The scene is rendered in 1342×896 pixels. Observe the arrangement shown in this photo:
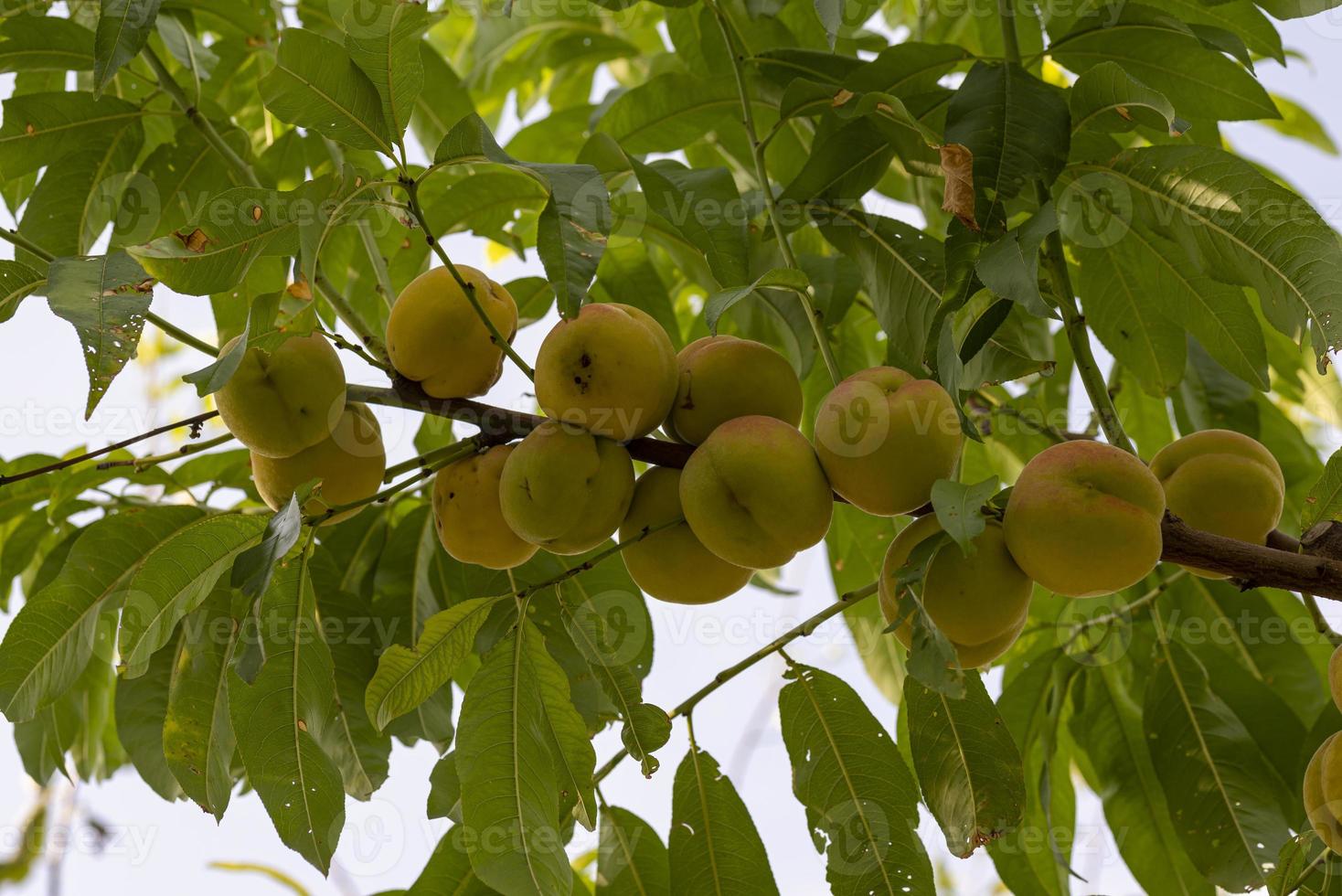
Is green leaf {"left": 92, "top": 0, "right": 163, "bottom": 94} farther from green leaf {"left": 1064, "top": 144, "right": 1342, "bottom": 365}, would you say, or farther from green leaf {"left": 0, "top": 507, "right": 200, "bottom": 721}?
green leaf {"left": 1064, "top": 144, "right": 1342, "bottom": 365}

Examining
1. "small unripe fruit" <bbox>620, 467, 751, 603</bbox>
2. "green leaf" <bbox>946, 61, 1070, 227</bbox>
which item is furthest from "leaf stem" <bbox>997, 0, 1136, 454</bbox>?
"small unripe fruit" <bbox>620, 467, 751, 603</bbox>

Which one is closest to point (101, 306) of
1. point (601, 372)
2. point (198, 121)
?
point (601, 372)

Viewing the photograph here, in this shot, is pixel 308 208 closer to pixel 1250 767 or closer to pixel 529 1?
pixel 529 1

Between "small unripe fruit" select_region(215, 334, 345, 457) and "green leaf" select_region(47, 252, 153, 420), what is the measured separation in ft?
0.59

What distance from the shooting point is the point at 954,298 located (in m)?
1.37

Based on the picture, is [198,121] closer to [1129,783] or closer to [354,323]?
[354,323]

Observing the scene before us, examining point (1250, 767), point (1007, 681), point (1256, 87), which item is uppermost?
point (1256, 87)

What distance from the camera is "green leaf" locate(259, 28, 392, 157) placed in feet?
4.51

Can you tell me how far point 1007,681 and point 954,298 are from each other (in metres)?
0.98

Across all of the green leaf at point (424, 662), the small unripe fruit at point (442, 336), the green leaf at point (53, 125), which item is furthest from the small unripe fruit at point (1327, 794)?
the green leaf at point (53, 125)

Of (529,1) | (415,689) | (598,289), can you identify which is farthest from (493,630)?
(529,1)

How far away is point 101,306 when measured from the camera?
1.25m

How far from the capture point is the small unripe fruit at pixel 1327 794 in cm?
139

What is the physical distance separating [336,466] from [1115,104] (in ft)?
3.75
